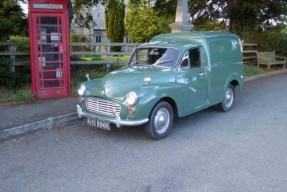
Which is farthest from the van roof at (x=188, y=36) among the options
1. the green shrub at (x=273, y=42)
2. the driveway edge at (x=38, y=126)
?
the green shrub at (x=273, y=42)

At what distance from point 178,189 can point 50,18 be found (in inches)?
227

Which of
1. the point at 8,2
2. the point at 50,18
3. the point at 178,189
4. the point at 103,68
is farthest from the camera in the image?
the point at 103,68

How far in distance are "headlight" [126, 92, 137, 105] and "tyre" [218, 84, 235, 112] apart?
3.02 meters

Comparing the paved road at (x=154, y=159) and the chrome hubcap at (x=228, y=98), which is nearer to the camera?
the paved road at (x=154, y=159)

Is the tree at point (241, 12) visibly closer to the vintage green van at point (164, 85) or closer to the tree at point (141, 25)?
the vintage green van at point (164, 85)

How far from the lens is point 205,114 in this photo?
24.4 ft

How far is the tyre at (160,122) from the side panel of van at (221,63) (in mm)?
1526

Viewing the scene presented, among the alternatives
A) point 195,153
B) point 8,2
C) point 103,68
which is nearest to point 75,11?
point 103,68

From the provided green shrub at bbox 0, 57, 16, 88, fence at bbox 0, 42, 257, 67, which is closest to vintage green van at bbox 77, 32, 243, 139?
green shrub at bbox 0, 57, 16, 88

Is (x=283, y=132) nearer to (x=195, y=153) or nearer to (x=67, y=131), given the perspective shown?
(x=195, y=153)

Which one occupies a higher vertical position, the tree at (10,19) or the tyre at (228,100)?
the tree at (10,19)

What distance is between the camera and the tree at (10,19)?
848cm

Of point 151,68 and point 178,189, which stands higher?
point 151,68

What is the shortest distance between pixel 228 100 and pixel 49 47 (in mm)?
4656
